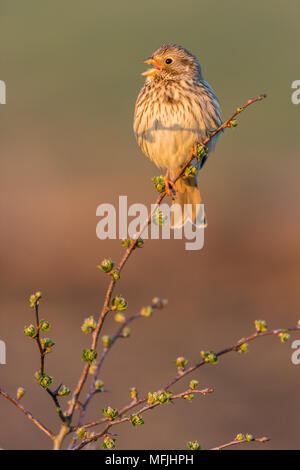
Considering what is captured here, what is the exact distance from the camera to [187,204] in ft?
14.6

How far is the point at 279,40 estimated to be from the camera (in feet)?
69.6

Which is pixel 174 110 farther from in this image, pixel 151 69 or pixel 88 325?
pixel 88 325

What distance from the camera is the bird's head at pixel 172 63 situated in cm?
395

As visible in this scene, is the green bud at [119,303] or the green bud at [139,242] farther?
the green bud at [139,242]

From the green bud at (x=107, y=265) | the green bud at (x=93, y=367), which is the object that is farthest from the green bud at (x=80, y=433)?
the green bud at (x=107, y=265)

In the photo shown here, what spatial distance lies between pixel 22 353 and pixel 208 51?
13458 millimetres

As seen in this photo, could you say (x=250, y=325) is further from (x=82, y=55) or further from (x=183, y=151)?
(x=82, y=55)

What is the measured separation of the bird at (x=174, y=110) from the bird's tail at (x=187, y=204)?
0.19 meters

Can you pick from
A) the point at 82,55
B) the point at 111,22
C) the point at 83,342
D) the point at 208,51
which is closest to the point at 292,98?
the point at 208,51

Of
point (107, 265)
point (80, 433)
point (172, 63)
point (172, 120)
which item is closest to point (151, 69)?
point (172, 63)

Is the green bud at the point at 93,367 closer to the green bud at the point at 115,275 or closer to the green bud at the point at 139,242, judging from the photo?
the green bud at the point at 115,275

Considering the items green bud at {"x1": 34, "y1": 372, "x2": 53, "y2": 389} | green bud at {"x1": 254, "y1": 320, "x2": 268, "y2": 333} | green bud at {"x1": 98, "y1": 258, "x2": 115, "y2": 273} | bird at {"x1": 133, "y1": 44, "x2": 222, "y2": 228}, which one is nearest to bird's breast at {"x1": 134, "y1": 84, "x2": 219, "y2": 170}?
bird at {"x1": 133, "y1": 44, "x2": 222, "y2": 228}

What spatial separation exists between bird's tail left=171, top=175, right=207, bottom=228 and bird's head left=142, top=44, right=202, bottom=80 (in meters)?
0.66

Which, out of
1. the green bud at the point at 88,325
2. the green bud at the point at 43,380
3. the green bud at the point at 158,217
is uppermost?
the green bud at the point at 158,217
